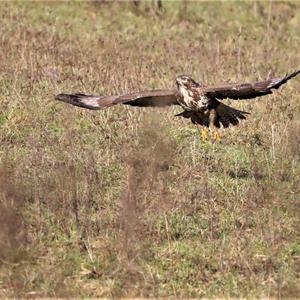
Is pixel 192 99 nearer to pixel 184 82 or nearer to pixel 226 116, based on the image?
pixel 184 82

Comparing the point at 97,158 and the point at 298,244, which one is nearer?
the point at 298,244

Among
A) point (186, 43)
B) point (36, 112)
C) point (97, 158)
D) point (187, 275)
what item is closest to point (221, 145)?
point (97, 158)

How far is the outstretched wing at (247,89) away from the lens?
6.52 metres

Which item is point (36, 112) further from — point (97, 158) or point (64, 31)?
point (64, 31)

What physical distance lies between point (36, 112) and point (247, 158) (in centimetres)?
272

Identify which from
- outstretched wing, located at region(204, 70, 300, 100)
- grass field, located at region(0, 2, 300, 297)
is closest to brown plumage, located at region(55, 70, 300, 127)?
outstretched wing, located at region(204, 70, 300, 100)

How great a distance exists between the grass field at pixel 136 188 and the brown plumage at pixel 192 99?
0.97ft

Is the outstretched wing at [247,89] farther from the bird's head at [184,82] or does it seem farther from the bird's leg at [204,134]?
the bird's leg at [204,134]

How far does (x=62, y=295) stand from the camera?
5105 mm

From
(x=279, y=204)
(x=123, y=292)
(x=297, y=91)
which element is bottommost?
(x=123, y=292)

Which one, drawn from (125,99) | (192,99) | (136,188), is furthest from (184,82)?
(136,188)

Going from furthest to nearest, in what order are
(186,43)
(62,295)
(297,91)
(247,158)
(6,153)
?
1. (186,43)
2. (297,91)
3. (247,158)
4. (6,153)
5. (62,295)

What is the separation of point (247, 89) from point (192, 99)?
2.85ft

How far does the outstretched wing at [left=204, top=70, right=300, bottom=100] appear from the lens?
21.4 ft
